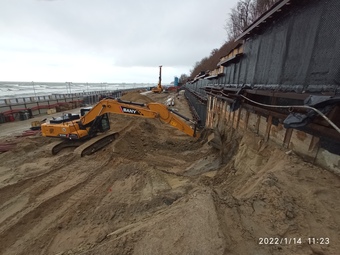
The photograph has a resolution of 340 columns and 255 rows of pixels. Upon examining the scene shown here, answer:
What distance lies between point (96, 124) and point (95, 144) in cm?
124

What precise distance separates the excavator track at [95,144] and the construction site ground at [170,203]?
15.1 inches

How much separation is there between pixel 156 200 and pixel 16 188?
5147 millimetres

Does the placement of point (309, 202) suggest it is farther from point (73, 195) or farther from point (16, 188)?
point (16, 188)

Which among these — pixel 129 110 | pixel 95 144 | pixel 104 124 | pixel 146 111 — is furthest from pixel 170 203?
pixel 104 124

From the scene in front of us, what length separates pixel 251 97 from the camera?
604 centimetres

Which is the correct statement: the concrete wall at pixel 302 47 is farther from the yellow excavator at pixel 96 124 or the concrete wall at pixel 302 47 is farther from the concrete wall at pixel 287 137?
the yellow excavator at pixel 96 124

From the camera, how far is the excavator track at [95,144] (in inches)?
367

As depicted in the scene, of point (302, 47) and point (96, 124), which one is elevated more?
point (302, 47)

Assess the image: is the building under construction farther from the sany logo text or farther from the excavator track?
the excavator track

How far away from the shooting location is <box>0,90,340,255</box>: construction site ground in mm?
2818

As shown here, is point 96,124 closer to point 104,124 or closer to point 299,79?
point 104,124

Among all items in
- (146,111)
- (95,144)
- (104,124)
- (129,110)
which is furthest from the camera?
(104,124)

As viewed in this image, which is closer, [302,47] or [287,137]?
[302,47]

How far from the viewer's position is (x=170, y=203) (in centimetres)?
473
